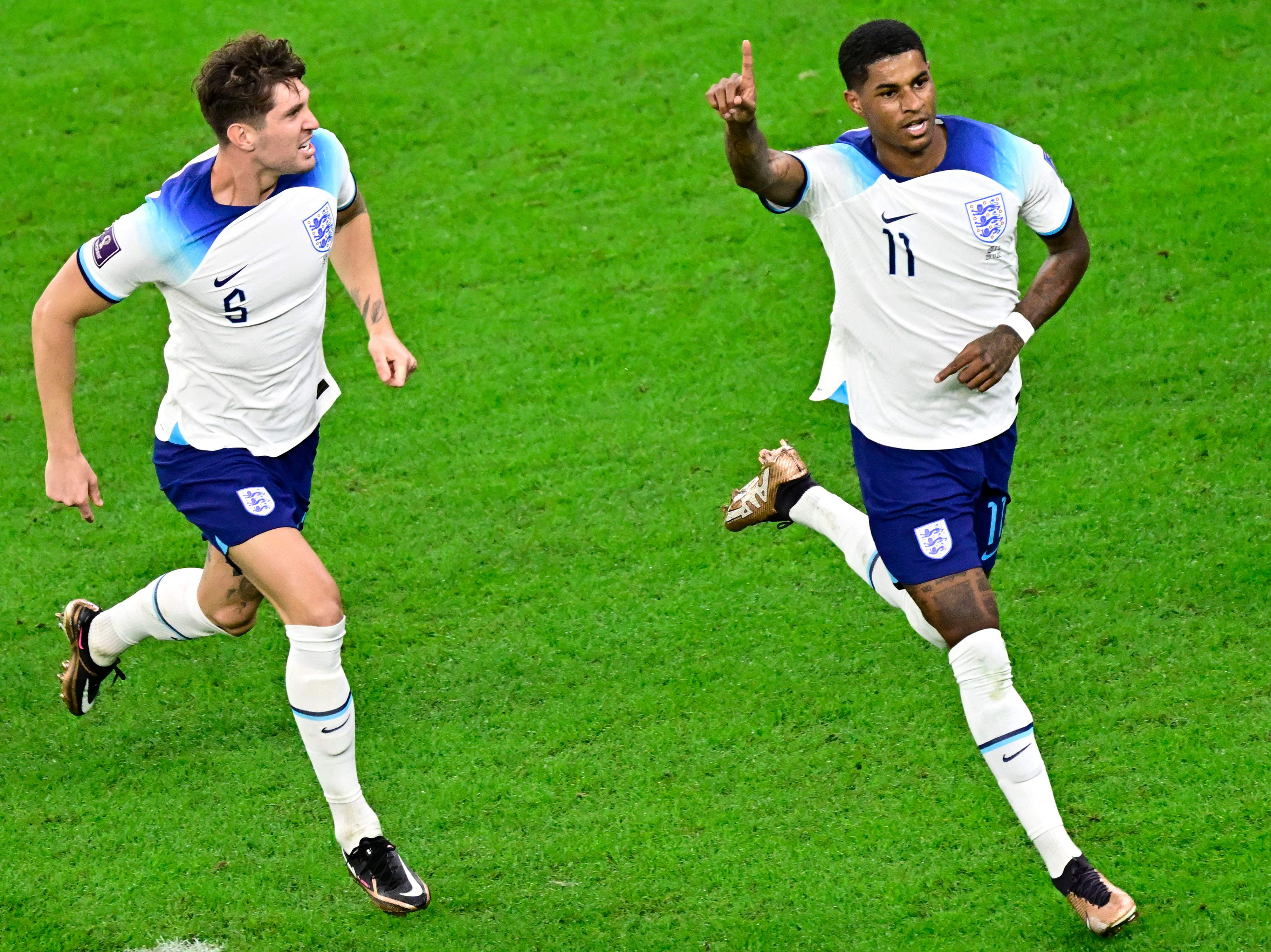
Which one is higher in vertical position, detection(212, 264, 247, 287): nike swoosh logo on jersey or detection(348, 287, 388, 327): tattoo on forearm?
detection(212, 264, 247, 287): nike swoosh logo on jersey

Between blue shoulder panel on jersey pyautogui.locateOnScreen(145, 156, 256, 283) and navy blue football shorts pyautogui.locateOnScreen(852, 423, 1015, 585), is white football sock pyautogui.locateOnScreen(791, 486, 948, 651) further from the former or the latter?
blue shoulder panel on jersey pyautogui.locateOnScreen(145, 156, 256, 283)

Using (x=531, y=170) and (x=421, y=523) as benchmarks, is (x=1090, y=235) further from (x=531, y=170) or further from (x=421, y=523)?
(x=421, y=523)

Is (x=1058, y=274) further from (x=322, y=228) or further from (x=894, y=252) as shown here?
(x=322, y=228)

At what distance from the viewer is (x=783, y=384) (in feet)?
24.1

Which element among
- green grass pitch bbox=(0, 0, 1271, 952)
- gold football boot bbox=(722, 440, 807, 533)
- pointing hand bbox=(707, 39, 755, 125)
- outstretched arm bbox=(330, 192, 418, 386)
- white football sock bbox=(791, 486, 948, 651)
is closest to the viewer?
pointing hand bbox=(707, 39, 755, 125)

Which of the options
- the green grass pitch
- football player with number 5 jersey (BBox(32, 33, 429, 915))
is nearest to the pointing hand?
football player with number 5 jersey (BBox(32, 33, 429, 915))

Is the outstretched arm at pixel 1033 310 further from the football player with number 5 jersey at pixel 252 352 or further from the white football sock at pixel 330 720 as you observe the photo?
the white football sock at pixel 330 720

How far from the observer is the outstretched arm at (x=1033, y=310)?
4379 mm

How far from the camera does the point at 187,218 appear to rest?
4566mm

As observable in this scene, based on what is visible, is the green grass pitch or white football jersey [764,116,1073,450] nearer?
white football jersey [764,116,1073,450]

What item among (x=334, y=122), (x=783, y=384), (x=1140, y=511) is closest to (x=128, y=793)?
(x=783, y=384)

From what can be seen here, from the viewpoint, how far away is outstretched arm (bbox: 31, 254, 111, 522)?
4.53 metres

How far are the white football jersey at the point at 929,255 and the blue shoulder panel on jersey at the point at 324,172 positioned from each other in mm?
1475

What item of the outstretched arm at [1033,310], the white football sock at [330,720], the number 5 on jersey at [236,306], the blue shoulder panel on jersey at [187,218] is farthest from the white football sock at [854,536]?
the blue shoulder panel on jersey at [187,218]
